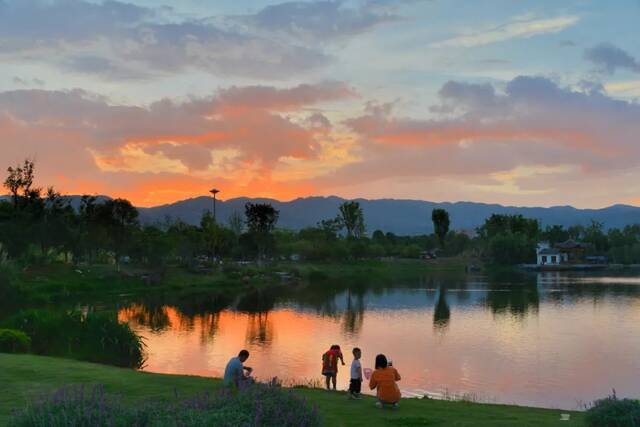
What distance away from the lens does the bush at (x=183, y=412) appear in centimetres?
898

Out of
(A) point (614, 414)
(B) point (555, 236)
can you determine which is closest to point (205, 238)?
(A) point (614, 414)

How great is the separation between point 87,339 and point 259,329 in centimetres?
1615

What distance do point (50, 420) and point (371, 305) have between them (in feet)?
176

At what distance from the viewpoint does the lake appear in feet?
90.0

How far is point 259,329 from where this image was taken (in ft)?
148

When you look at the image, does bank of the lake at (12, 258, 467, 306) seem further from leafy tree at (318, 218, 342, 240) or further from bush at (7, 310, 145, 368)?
bush at (7, 310, 145, 368)

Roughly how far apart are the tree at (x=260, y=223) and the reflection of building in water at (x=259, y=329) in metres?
61.7

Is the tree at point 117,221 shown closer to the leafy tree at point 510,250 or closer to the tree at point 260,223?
the tree at point 260,223

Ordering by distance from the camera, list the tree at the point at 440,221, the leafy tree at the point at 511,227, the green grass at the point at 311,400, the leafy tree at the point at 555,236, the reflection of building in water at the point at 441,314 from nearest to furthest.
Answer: the green grass at the point at 311,400
the reflection of building in water at the point at 441,314
the tree at the point at 440,221
the leafy tree at the point at 511,227
the leafy tree at the point at 555,236

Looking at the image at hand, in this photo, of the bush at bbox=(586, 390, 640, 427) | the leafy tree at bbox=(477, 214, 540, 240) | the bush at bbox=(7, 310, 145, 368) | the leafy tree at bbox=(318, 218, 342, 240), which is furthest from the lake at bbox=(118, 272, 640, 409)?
the leafy tree at bbox=(477, 214, 540, 240)

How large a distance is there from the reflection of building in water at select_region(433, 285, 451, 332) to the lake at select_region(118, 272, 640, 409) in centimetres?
9

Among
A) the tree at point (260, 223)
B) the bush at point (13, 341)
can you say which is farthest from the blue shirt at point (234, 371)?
the tree at point (260, 223)

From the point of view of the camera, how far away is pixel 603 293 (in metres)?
72.6

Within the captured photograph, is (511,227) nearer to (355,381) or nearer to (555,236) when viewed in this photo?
(555,236)
